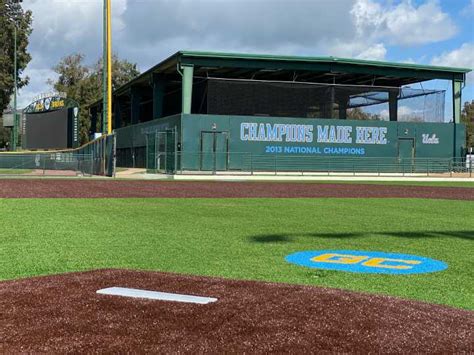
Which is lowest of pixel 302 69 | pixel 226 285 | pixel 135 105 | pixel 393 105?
pixel 226 285

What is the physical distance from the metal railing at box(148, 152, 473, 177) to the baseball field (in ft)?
85.1

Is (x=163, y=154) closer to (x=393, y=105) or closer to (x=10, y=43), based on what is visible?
(x=393, y=105)

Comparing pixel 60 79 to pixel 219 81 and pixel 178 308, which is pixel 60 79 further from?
pixel 178 308

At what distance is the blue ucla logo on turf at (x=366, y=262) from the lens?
22.9ft

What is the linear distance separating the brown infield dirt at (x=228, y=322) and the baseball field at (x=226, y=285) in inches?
0.5

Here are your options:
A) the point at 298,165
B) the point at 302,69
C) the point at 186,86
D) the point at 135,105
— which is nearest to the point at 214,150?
the point at 186,86

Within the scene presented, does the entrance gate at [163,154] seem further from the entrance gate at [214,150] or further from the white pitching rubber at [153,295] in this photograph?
the white pitching rubber at [153,295]

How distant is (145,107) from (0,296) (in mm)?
61104

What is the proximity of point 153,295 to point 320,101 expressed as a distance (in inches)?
1560

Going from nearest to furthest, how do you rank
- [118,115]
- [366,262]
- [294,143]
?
[366,262] → [294,143] → [118,115]

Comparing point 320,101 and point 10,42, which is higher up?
point 10,42

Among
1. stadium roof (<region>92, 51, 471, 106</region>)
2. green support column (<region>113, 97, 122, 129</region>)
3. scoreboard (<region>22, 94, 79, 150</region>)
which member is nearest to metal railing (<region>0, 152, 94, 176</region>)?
stadium roof (<region>92, 51, 471, 106</region>)

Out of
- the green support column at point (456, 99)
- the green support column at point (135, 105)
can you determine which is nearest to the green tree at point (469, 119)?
the green support column at point (456, 99)

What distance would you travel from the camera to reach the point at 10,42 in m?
66.0
